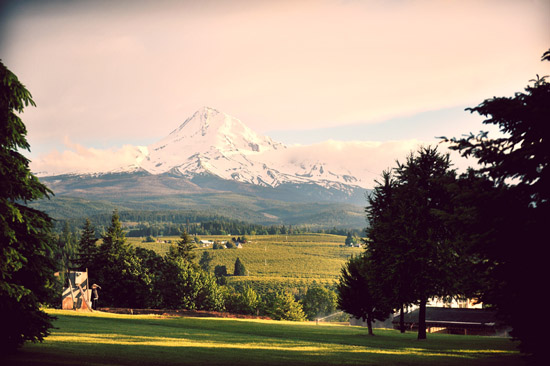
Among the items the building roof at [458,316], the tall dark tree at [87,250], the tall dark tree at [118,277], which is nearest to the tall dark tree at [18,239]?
the building roof at [458,316]

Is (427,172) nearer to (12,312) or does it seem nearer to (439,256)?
(439,256)

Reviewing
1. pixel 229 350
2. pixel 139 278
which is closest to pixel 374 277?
pixel 229 350

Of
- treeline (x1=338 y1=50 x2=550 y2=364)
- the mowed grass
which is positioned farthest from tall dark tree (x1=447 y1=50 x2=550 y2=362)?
the mowed grass

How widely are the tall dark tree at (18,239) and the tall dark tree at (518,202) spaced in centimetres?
1791

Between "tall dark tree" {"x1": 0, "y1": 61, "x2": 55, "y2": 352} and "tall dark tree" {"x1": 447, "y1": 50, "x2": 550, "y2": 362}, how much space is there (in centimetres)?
1791

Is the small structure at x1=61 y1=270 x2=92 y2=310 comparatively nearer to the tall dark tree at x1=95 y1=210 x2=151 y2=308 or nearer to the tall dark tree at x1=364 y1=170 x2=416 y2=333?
the tall dark tree at x1=95 y1=210 x2=151 y2=308

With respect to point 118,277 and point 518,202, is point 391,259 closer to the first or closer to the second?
point 518,202

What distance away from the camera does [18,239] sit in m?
22.8

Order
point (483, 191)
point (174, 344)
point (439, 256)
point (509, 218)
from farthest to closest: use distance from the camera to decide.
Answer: point (439, 256) → point (174, 344) → point (483, 191) → point (509, 218)

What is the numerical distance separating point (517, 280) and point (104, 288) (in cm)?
8782

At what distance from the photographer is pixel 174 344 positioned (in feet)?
107

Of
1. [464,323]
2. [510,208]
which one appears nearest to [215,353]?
[510,208]

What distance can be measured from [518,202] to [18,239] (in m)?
20.2

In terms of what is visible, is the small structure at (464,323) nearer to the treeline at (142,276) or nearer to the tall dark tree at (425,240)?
the tall dark tree at (425,240)
